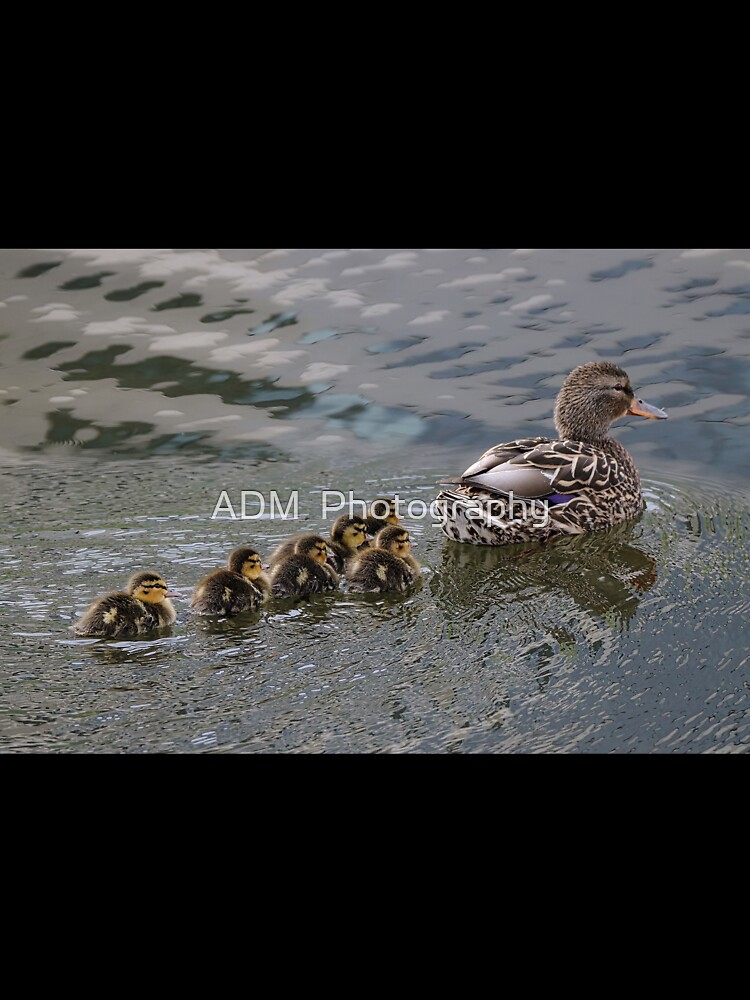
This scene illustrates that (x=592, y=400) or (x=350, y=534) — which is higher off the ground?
(x=592, y=400)

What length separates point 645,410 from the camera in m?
4.71

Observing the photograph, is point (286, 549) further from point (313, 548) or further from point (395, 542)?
point (395, 542)

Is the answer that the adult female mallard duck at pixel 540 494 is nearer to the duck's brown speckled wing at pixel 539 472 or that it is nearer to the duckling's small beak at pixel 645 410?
the duck's brown speckled wing at pixel 539 472

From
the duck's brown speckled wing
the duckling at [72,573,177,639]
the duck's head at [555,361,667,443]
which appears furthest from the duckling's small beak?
the duckling at [72,573,177,639]

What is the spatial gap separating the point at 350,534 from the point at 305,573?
41cm

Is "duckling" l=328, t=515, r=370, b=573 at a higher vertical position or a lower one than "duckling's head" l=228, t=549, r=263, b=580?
lower

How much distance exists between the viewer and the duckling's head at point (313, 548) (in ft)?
12.3

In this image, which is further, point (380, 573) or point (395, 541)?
point (395, 541)

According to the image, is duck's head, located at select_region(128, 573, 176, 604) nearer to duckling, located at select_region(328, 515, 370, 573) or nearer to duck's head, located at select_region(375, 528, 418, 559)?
duckling, located at select_region(328, 515, 370, 573)

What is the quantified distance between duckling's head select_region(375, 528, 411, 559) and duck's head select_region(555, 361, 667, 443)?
104cm

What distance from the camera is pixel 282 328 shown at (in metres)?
5.61

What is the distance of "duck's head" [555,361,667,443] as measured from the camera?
182 inches

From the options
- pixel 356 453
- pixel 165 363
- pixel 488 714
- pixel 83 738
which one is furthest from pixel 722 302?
pixel 83 738

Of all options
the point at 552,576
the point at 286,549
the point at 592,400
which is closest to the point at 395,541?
the point at 286,549
